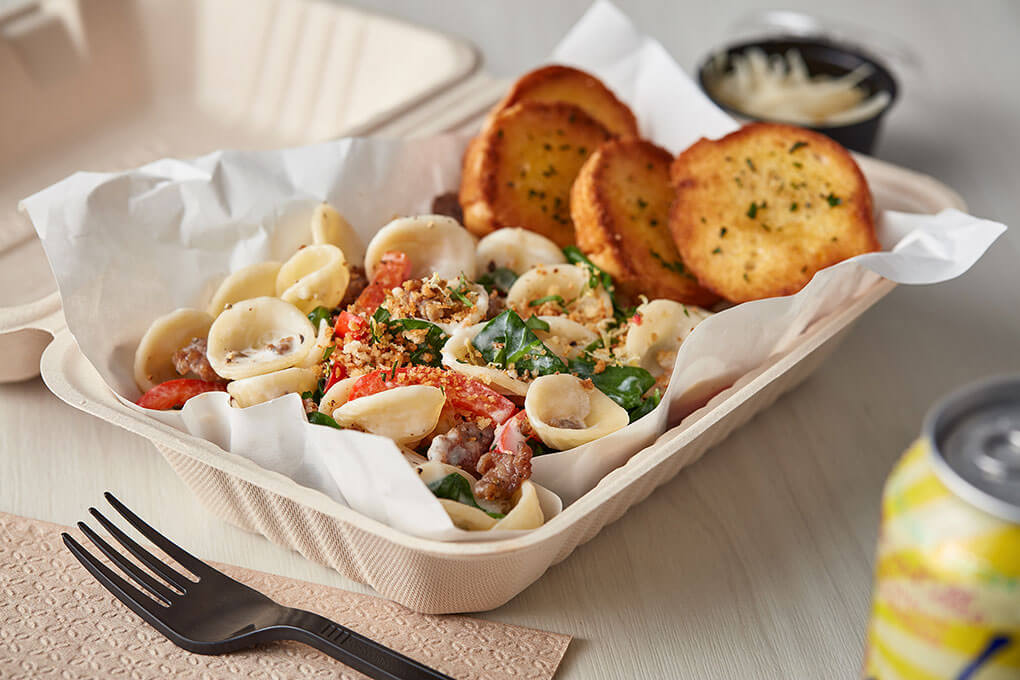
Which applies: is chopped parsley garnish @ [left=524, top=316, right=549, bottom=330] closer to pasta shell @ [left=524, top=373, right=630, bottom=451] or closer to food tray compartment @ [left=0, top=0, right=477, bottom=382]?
pasta shell @ [left=524, top=373, right=630, bottom=451]

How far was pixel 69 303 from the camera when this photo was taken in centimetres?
164

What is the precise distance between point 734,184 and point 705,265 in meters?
0.20

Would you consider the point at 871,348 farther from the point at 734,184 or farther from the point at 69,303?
the point at 69,303

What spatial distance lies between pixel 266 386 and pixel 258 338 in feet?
0.63

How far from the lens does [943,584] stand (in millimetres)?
855

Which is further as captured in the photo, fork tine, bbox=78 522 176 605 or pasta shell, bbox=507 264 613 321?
pasta shell, bbox=507 264 613 321

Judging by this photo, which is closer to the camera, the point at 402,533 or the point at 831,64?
the point at 402,533

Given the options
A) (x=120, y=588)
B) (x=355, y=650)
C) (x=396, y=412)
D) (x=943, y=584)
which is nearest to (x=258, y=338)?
(x=396, y=412)

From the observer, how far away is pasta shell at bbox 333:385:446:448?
56.9 inches

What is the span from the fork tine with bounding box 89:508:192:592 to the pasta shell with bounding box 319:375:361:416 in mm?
314

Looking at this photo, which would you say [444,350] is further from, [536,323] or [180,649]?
[180,649]

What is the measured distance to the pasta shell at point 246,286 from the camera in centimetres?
180

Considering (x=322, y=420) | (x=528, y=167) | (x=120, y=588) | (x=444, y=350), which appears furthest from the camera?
(x=528, y=167)

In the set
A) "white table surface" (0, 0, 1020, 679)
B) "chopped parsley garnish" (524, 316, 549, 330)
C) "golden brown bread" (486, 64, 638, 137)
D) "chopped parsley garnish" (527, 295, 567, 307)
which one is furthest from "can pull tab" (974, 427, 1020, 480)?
"golden brown bread" (486, 64, 638, 137)
